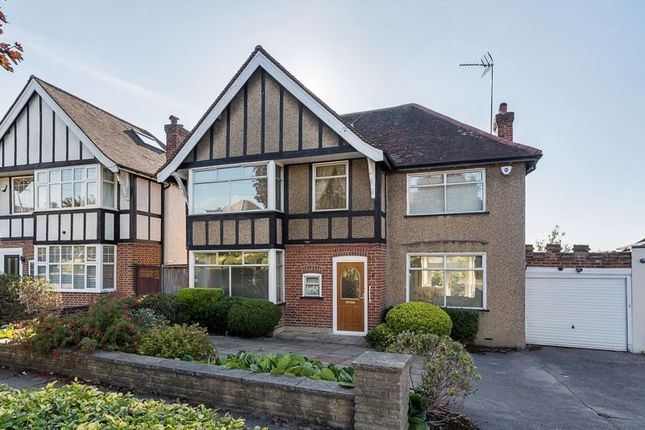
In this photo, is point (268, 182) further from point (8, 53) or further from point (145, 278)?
point (8, 53)

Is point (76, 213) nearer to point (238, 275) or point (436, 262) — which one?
point (238, 275)

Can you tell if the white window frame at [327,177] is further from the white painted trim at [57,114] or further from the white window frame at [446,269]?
the white painted trim at [57,114]

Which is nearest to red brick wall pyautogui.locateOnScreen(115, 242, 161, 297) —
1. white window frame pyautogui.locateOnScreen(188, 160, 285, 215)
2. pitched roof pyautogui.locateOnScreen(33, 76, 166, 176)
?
pitched roof pyautogui.locateOnScreen(33, 76, 166, 176)

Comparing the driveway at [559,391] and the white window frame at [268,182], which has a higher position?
the white window frame at [268,182]

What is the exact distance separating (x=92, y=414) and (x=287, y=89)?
10200mm

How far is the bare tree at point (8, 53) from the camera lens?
12.7 feet

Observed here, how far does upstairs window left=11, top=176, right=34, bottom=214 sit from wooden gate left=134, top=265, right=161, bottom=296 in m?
6.02

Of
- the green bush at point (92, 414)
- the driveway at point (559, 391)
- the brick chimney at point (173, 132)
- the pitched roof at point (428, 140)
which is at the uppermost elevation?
the brick chimney at point (173, 132)

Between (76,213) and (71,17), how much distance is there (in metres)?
10.7

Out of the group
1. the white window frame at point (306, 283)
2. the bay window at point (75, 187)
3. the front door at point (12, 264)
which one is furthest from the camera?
the front door at point (12, 264)

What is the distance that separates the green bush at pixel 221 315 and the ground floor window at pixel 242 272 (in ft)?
2.21

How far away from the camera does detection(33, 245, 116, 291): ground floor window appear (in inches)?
587

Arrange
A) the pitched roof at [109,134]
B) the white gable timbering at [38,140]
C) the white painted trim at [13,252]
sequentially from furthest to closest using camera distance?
the white painted trim at [13,252] < the white gable timbering at [38,140] < the pitched roof at [109,134]

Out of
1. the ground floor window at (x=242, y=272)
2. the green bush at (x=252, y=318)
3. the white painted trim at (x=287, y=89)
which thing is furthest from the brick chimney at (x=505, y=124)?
the green bush at (x=252, y=318)
